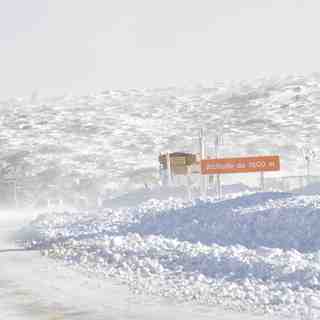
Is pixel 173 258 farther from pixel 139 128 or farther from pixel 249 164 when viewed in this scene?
pixel 139 128

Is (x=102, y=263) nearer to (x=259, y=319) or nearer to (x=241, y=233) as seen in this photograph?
(x=241, y=233)

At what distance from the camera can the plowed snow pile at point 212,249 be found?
45.7 feet

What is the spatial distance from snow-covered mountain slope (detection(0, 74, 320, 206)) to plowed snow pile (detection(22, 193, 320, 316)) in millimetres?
52762

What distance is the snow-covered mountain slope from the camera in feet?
293

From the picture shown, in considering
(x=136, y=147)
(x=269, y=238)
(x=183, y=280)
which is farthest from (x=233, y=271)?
(x=136, y=147)

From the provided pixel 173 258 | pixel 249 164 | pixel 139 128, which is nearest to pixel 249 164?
pixel 249 164

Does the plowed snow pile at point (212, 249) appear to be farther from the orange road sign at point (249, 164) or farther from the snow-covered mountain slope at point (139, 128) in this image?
the snow-covered mountain slope at point (139, 128)

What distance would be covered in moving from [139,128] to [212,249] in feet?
369

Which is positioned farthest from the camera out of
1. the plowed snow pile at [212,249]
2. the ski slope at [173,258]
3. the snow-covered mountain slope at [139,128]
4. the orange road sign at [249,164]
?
the snow-covered mountain slope at [139,128]

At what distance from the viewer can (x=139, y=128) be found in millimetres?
130375

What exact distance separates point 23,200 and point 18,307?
203ft

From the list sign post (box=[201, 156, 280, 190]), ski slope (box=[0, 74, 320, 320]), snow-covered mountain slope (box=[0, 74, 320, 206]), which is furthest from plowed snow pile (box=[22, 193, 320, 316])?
snow-covered mountain slope (box=[0, 74, 320, 206])

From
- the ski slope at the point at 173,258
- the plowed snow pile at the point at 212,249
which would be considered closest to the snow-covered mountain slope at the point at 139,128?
the ski slope at the point at 173,258

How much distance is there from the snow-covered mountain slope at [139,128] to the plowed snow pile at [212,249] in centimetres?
5276
